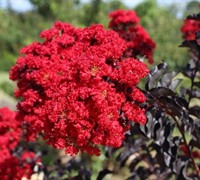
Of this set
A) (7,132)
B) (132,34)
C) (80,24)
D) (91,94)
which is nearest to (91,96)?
(91,94)

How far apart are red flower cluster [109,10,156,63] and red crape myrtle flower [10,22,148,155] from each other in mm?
1301

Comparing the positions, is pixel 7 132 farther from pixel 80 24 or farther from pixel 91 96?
pixel 80 24

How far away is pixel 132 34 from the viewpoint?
3680 millimetres

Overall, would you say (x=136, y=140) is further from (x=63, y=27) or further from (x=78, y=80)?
(x=78, y=80)

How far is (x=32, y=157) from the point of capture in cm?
336

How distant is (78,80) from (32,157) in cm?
159

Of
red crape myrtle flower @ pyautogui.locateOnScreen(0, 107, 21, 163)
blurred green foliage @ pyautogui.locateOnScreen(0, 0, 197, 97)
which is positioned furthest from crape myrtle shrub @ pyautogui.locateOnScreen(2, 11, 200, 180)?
blurred green foliage @ pyautogui.locateOnScreen(0, 0, 197, 97)

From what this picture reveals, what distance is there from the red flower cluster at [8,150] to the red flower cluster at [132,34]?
0.85 metres

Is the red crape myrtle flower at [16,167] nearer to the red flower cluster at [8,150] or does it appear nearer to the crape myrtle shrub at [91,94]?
the red flower cluster at [8,150]

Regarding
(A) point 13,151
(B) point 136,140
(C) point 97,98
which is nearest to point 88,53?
(C) point 97,98

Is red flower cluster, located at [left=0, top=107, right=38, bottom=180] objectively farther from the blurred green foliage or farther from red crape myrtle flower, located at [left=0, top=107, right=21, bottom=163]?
the blurred green foliage

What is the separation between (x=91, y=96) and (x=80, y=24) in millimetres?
14742

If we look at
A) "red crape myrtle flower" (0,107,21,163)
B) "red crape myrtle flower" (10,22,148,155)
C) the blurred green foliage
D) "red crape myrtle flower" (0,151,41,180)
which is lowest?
"red crape myrtle flower" (10,22,148,155)

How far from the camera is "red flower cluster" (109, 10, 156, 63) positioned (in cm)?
342
